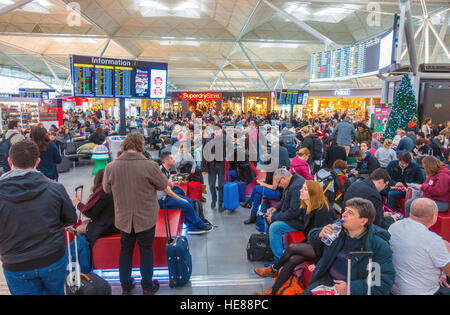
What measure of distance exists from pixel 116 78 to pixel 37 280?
6436mm

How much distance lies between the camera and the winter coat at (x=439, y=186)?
443cm

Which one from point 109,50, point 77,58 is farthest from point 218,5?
point 109,50

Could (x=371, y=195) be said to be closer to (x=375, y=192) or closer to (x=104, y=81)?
(x=375, y=192)

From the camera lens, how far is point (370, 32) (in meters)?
18.5

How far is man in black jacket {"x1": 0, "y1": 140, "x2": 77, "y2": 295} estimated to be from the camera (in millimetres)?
2105

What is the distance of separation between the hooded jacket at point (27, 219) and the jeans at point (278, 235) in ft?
8.45

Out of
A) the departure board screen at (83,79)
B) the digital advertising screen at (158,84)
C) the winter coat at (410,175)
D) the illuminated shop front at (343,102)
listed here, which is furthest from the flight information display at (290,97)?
the winter coat at (410,175)

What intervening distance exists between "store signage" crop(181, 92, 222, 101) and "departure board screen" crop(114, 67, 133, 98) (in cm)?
1861

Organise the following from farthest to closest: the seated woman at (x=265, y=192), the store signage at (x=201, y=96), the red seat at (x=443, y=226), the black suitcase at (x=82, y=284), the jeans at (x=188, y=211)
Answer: the store signage at (x=201, y=96)
the seated woman at (x=265, y=192)
the jeans at (x=188, y=211)
the red seat at (x=443, y=226)
the black suitcase at (x=82, y=284)

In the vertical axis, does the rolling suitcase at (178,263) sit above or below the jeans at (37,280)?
below

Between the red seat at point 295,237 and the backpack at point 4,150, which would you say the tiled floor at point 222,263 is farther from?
the backpack at point 4,150

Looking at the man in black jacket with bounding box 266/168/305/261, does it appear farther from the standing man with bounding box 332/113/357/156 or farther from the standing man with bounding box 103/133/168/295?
the standing man with bounding box 332/113/357/156
